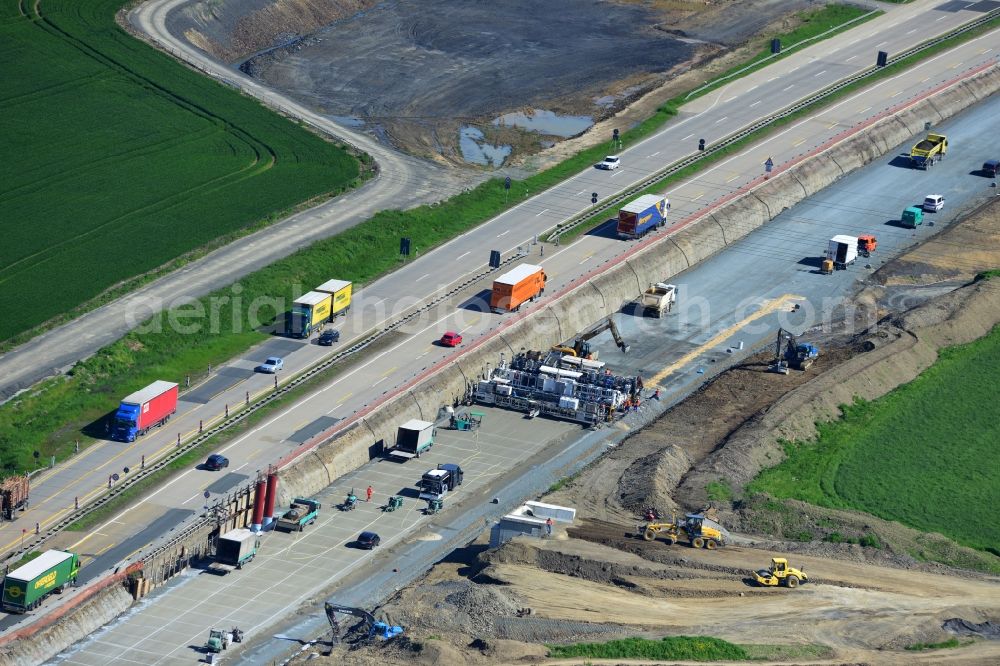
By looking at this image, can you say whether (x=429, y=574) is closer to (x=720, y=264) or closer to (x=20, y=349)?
(x=20, y=349)

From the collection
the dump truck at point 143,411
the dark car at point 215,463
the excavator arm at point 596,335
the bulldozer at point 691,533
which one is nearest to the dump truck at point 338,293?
the excavator arm at point 596,335

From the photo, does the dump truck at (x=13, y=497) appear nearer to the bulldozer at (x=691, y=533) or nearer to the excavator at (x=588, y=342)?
the bulldozer at (x=691, y=533)

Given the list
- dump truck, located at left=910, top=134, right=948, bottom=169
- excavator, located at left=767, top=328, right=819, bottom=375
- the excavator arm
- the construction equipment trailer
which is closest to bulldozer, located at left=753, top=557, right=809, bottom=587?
the construction equipment trailer

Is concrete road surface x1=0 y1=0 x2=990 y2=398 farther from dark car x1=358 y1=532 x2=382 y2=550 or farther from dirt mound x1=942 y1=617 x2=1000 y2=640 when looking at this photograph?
dirt mound x1=942 y1=617 x2=1000 y2=640

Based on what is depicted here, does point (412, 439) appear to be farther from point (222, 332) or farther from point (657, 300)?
point (657, 300)

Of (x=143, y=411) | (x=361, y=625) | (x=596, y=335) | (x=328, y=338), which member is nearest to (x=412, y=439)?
(x=328, y=338)
